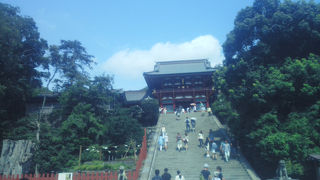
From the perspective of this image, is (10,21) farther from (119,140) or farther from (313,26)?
(313,26)

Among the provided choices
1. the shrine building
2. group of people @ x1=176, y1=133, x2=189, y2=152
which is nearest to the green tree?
the shrine building

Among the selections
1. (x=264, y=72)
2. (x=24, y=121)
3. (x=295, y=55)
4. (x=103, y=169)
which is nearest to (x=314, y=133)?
(x=264, y=72)

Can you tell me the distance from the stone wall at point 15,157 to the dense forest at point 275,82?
490 inches

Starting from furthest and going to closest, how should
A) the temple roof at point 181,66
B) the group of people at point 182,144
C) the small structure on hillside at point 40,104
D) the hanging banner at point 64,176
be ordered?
the temple roof at point 181,66 < the small structure on hillside at point 40,104 < the group of people at point 182,144 < the hanging banner at point 64,176

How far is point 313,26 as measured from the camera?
40.5ft

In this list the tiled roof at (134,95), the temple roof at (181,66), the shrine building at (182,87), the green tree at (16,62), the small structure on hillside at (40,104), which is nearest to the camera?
the green tree at (16,62)

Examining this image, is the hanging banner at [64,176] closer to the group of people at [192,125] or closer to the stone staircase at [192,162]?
the stone staircase at [192,162]

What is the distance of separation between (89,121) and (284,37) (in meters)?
14.3

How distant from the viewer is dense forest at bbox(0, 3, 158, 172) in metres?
14.8

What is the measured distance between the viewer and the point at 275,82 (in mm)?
11133

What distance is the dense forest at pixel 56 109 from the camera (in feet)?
48.6

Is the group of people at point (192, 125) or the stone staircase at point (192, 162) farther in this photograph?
the group of people at point (192, 125)

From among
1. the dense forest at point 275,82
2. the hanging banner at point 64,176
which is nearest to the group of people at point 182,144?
the dense forest at point 275,82

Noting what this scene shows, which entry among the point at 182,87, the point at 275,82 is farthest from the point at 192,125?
the point at 182,87
